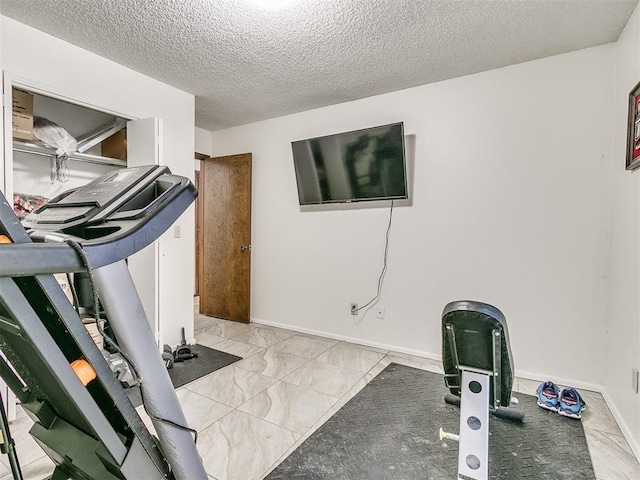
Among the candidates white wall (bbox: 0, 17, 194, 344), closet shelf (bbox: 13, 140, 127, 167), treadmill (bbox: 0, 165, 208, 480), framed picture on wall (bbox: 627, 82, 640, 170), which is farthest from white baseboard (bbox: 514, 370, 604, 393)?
closet shelf (bbox: 13, 140, 127, 167)

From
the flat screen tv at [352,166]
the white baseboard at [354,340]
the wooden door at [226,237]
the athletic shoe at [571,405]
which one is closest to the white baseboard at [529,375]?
the white baseboard at [354,340]

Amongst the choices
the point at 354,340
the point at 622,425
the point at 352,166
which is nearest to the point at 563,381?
the point at 622,425

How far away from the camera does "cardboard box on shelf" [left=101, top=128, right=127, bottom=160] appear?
2.97 metres

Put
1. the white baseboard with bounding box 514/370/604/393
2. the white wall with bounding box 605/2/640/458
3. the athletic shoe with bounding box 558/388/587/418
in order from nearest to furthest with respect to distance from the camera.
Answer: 1. the white wall with bounding box 605/2/640/458
2. the athletic shoe with bounding box 558/388/587/418
3. the white baseboard with bounding box 514/370/604/393

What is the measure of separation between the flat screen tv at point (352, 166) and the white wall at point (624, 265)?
147cm

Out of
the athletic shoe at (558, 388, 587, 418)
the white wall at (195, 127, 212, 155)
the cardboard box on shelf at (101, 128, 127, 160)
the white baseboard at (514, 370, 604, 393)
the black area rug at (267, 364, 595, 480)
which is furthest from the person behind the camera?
the white wall at (195, 127, 212, 155)

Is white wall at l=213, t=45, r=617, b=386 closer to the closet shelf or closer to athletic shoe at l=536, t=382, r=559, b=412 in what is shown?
athletic shoe at l=536, t=382, r=559, b=412

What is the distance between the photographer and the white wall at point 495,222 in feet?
8.20

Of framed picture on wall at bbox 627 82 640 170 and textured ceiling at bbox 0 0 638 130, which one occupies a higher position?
textured ceiling at bbox 0 0 638 130

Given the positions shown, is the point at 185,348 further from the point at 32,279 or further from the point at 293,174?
the point at 32,279

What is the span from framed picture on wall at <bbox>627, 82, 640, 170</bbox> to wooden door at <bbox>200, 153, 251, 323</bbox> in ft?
11.4

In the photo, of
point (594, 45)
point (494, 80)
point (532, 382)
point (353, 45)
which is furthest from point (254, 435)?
point (594, 45)

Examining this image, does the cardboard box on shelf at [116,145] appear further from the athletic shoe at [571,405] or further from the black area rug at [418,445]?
the athletic shoe at [571,405]

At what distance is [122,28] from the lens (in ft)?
7.38
